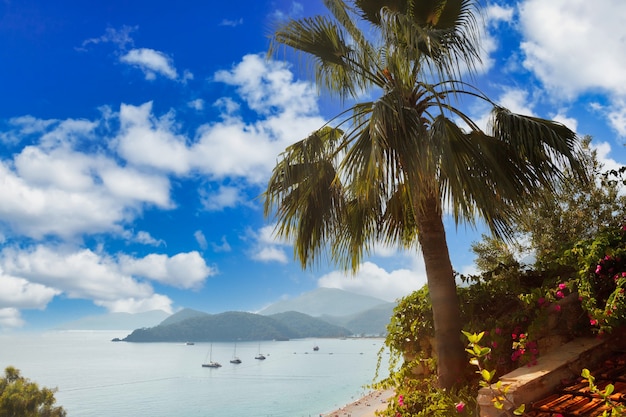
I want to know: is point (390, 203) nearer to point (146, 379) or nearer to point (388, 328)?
point (388, 328)

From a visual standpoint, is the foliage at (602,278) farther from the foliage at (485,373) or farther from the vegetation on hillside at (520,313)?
the foliage at (485,373)

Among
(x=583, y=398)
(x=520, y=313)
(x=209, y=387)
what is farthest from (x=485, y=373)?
(x=209, y=387)

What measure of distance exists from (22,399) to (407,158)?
2745cm

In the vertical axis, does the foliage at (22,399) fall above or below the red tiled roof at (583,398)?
below

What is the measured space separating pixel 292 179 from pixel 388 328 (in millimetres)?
2399

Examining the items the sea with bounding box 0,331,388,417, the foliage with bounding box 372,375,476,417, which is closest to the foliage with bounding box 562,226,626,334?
the foliage with bounding box 372,375,476,417

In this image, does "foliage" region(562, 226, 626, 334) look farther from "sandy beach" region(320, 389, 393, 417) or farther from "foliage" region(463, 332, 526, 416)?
"sandy beach" region(320, 389, 393, 417)

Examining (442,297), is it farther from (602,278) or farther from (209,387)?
(209,387)

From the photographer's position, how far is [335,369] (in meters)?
94.8

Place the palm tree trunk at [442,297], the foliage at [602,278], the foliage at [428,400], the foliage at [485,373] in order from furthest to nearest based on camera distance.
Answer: the palm tree trunk at [442,297]
the foliage at [428,400]
the foliage at [602,278]
the foliage at [485,373]

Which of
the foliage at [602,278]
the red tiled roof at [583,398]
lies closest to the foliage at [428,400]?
the red tiled roof at [583,398]

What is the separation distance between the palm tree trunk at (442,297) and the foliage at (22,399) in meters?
26.8

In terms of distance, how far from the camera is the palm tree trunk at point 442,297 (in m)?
4.51

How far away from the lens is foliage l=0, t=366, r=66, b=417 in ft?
75.6
